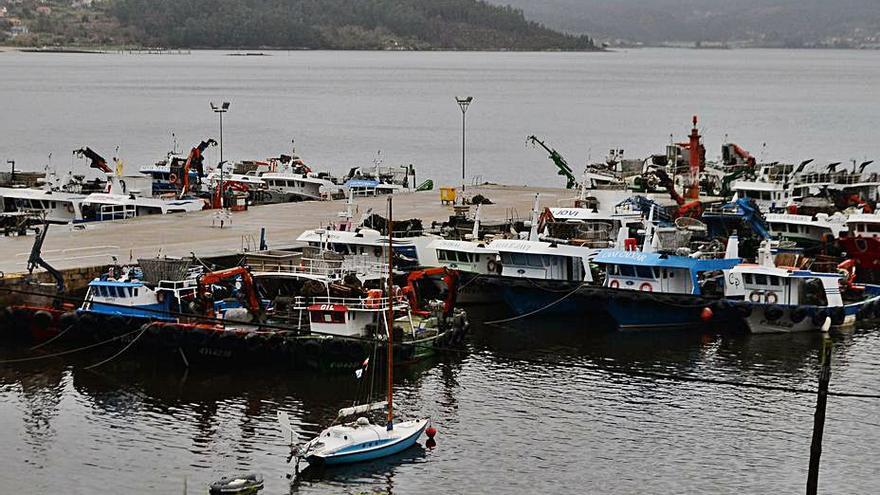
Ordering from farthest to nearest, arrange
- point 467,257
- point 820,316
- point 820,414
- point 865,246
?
1. point 865,246
2. point 467,257
3. point 820,316
4. point 820,414

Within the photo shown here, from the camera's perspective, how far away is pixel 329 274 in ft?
154

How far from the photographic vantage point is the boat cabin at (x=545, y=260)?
5403 centimetres

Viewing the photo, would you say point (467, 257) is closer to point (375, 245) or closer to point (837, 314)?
point (375, 245)

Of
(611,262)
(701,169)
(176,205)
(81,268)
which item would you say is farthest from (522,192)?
(81,268)

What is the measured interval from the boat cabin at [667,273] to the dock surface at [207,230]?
42.1ft

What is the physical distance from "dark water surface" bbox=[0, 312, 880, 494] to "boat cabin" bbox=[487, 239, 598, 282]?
14.8ft

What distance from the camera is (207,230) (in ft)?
204

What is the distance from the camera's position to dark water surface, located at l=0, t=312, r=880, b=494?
117 ft

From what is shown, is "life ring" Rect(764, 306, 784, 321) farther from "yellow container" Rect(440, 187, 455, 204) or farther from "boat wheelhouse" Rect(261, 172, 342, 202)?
"boat wheelhouse" Rect(261, 172, 342, 202)

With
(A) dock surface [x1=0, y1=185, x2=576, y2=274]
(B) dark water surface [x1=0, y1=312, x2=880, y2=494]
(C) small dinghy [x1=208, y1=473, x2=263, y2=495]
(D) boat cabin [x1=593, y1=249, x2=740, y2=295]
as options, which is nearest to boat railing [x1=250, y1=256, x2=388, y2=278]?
(B) dark water surface [x1=0, y1=312, x2=880, y2=494]

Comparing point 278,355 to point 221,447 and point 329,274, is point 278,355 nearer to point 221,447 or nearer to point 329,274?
point 329,274

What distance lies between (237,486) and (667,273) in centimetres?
2233

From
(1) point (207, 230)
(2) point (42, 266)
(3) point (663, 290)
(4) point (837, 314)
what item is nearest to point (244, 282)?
(2) point (42, 266)

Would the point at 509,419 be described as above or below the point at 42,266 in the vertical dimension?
below
